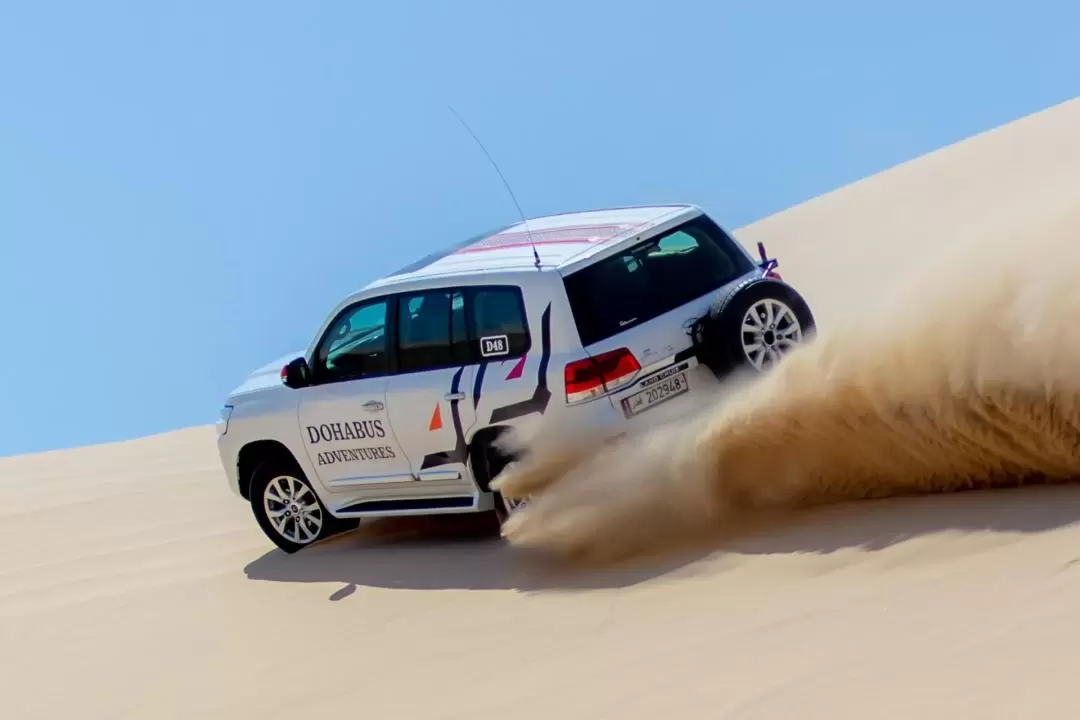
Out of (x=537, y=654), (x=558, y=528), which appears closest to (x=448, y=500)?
(x=558, y=528)

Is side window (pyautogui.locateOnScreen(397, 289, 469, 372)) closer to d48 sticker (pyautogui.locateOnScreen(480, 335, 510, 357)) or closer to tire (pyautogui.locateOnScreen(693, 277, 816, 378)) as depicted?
d48 sticker (pyautogui.locateOnScreen(480, 335, 510, 357))

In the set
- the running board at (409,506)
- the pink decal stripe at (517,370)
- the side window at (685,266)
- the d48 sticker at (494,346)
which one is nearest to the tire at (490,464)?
the running board at (409,506)

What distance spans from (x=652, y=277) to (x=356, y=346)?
6.65ft

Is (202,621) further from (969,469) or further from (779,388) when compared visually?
(969,469)

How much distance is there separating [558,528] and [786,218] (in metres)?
26.2

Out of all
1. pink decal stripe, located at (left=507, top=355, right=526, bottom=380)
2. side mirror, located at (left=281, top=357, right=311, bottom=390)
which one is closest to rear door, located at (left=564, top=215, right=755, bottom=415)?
pink decal stripe, located at (left=507, top=355, right=526, bottom=380)

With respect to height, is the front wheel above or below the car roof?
below

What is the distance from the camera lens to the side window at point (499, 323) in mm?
7070

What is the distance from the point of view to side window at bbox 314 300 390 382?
7.92 m

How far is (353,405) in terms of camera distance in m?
8.01

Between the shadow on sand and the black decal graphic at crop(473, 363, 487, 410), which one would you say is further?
the black decal graphic at crop(473, 363, 487, 410)

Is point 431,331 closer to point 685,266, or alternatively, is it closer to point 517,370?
point 517,370

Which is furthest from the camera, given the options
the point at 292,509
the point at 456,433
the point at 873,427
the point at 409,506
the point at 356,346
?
the point at 292,509

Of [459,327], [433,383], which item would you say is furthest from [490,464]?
[459,327]
